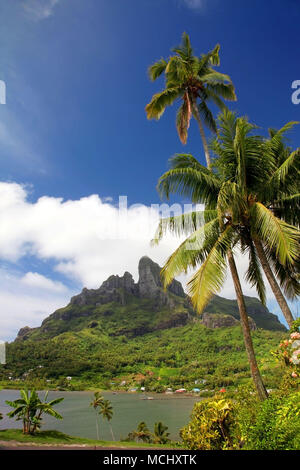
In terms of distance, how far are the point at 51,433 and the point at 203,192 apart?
22.3 m

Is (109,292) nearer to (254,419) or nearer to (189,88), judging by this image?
(189,88)

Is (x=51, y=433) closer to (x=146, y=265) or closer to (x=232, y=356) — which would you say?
(x=232, y=356)

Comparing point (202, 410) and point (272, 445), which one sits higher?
point (272, 445)

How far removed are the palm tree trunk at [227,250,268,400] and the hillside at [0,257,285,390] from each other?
73307 mm

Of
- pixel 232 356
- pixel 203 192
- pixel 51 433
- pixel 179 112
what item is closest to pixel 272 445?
pixel 203 192

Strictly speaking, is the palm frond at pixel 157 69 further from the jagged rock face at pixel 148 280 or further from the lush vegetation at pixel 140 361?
the jagged rock face at pixel 148 280

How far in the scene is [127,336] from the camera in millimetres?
140750

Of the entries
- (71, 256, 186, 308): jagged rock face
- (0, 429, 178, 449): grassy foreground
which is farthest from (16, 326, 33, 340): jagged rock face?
(0, 429, 178, 449): grassy foreground

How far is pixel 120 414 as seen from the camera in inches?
2254

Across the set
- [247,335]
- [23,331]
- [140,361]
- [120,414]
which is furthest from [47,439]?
[23,331]

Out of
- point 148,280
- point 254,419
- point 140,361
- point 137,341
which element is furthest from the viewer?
point 148,280

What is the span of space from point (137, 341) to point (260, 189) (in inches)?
5493

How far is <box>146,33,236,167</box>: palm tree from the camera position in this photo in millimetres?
11516

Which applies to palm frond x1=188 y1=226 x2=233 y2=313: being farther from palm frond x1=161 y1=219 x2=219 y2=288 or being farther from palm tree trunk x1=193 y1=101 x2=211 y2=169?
palm tree trunk x1=193 y1=101 x2=211 y2=169
